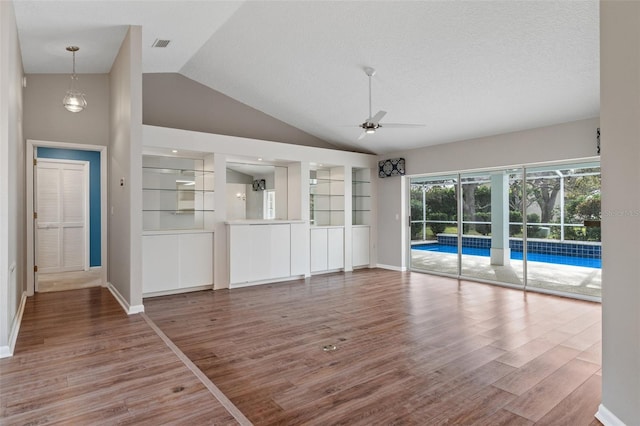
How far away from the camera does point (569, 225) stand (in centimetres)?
574

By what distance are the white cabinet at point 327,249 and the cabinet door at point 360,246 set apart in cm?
41

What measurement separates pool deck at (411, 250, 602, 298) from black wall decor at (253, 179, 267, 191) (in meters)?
3.68

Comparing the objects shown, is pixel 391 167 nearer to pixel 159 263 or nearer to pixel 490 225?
pixel 490 225

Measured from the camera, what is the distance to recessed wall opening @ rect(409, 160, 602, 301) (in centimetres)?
562

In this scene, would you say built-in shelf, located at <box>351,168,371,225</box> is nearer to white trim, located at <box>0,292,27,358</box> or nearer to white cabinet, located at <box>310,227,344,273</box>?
white cabinet, located at <box>310,227,344,273</box>

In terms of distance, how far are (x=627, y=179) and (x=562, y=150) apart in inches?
161

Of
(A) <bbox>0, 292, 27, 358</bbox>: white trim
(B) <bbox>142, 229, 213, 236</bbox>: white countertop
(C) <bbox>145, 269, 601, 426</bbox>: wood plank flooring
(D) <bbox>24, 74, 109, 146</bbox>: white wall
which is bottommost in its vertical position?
(C) <bbox>145, 269, 601, 426</bbox>: wood plank flooring

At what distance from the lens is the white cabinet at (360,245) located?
26.5 ft

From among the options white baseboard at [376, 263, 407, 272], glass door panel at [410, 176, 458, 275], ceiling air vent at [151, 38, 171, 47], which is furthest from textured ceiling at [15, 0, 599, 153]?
white baseboard at [376, 263, 407, 272]

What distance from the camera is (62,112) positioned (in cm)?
551

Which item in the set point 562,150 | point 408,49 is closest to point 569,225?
point 562,150

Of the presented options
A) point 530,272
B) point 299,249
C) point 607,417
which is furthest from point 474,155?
point 607,417

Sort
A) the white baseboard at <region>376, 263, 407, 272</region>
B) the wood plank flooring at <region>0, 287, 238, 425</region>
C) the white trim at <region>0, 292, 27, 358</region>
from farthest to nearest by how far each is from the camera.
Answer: the white baseboard at <region>376, 263, 407, 272</region> → the white trim at <region>0, 292, 27, 358</region> → the wood plank flooring at <region>0, 287, 238, 425</region>

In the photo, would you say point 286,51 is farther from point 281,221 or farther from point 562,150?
point 562,150
